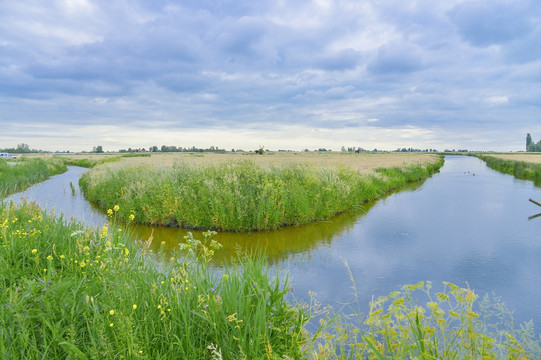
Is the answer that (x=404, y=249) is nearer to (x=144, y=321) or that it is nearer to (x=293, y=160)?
(x=144, y=321)

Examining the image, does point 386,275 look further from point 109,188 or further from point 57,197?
point 57,197

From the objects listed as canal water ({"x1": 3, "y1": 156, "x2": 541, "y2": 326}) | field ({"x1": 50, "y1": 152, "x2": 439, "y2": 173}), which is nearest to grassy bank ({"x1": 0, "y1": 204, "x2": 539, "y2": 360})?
canal water ({"x1": 3, "y1": 156, "x2": 541, "y2": 326})

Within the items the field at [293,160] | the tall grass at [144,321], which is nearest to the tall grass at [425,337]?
the tall grass at [144,321]

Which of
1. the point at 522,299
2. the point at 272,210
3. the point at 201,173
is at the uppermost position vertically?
the point at 201,173

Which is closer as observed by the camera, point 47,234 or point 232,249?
point 47,234

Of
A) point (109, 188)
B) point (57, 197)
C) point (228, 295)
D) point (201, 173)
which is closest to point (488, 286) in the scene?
point (228, 295)

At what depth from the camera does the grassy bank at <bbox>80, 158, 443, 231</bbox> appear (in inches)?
489

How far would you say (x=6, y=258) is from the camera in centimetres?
528

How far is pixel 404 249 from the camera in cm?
1026

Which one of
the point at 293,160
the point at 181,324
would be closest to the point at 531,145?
the point at 293,160

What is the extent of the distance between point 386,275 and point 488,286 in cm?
216

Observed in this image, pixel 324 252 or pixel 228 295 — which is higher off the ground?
pixel 228 295

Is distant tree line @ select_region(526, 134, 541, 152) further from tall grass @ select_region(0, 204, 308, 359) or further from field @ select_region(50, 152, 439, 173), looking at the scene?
tall grass @ select_region(0, 204, 308, 359)

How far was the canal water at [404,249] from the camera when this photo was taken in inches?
289
